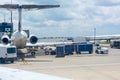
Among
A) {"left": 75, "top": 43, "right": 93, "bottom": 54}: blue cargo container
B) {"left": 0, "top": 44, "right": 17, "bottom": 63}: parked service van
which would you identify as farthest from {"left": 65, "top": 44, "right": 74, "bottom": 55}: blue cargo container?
{"left": 0, "top": 44, "right": 17, "bottom": 63}: parked service van

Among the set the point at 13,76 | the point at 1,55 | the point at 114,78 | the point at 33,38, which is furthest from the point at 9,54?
the point at 13,76

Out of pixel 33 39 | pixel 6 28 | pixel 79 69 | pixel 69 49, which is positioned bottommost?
pixel 79 69

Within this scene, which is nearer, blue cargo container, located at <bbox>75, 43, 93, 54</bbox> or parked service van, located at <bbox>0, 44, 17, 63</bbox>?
parked service van, located at <bbox>0, 44, 17, 63</bbox>

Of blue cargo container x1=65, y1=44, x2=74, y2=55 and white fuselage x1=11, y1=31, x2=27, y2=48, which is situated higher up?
white fuselage x1=11, y1=31, x2=27, y2=48

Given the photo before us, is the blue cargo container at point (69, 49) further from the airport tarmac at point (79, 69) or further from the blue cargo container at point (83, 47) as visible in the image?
the airport tarmac at point (79, 69)

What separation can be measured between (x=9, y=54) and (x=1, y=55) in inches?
47.1

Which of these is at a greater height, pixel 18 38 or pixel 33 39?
pixel 18 38

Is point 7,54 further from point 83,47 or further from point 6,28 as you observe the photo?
point 6,28

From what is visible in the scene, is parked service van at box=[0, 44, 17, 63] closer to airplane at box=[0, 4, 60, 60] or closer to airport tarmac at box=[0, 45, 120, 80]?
airplane at box=[0, 4, 60, 60]

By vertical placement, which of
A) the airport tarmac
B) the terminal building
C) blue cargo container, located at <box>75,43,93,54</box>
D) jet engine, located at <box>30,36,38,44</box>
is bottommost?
the airport tarmac

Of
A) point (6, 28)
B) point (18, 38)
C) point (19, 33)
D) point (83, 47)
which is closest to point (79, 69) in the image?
point (18, 38)

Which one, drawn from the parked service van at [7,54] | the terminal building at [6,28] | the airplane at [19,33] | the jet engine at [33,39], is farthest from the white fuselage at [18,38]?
the terminal building at [6,28]

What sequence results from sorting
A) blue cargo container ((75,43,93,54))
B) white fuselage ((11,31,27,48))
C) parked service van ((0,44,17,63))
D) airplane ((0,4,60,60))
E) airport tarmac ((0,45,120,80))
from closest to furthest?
airport tarmac ((0,45,120,80))
parked service van ((0,44,17,63))
airplane ((0,4,60,60))
white fuselage ((11,31,27,48))
blue cargo container ((75,43,93,54))

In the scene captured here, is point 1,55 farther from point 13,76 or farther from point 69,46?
point 13,76
